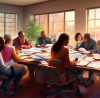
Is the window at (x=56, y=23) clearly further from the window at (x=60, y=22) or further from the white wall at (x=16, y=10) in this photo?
the white wall at (x=16, y=10)

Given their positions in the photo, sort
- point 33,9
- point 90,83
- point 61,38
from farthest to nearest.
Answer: point 33,9
point 90,83
point 61,38

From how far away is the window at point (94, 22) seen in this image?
624 cm

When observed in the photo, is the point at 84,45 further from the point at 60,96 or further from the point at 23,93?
the point at 23,93

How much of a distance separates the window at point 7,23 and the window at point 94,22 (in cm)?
456

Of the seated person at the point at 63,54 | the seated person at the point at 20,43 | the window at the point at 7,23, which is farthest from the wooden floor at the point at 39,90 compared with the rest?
the window at the point at 7,23

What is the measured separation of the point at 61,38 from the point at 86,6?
452cm

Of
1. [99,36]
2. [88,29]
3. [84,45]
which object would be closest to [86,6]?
[88,29]

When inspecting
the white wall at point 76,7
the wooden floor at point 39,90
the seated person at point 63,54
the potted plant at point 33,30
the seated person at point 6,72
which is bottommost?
the wooden floor at point 39,90

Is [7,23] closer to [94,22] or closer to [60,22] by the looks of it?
[60,22]

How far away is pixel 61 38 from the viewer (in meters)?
2.25

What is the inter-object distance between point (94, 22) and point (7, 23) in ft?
16.5

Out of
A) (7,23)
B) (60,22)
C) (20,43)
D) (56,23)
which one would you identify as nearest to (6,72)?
(20,43)

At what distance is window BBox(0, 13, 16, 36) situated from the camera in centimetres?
820

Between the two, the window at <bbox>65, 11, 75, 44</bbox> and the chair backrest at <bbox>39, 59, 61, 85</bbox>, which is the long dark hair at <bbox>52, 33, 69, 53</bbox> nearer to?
the chair backrest at <bbox>39, 59, 61, 85</bbox>
